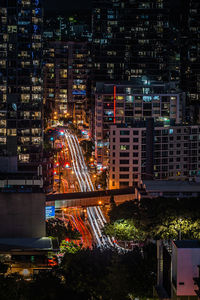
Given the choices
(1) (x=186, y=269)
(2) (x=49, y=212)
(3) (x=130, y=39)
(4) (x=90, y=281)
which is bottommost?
(2) (x=49, y=212)

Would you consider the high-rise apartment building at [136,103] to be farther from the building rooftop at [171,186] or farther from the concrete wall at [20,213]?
the concrete wall at [20,213]

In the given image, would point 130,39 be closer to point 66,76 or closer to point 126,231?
point 66,76

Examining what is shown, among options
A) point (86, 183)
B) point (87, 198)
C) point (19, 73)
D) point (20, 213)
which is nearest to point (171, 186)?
point (87, 198)

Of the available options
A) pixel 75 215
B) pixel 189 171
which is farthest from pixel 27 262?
pixel 189 171

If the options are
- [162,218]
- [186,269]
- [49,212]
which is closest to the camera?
[186,269]

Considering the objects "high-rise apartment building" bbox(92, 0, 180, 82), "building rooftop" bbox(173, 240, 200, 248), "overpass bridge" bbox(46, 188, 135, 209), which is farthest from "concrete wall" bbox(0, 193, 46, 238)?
"high-rise apartment building" bbox(92, 0, 180, 82)

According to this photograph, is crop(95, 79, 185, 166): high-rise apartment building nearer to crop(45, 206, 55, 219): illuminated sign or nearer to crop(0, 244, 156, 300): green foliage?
crop(45, 206, 55, 219): illuminated sign
